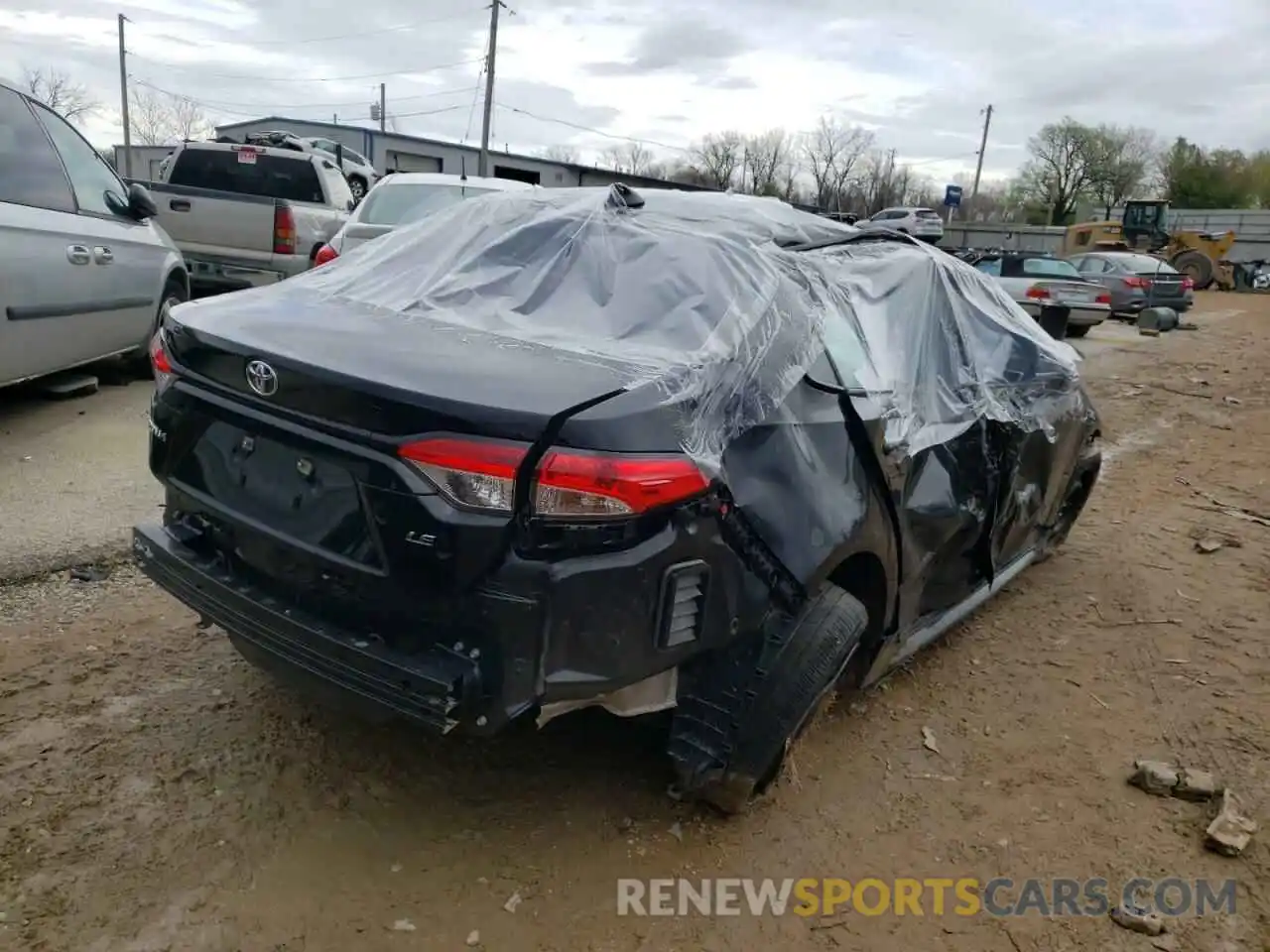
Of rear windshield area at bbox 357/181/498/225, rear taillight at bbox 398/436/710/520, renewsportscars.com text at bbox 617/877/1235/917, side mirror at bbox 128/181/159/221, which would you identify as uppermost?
rear windshield area at bbox 357/181/498/225

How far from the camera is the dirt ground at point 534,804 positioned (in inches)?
88.7

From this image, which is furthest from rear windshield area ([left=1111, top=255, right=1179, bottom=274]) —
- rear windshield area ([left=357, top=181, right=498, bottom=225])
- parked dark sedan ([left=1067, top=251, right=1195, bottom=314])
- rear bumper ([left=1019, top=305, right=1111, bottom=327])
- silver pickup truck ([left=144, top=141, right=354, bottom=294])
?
silver pickup truck ([left=144, top=141, right=354, bottom=294])

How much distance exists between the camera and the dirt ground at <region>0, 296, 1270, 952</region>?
7.39 ft

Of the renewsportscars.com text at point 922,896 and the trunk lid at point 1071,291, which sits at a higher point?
the trunk lid at point 1071,291

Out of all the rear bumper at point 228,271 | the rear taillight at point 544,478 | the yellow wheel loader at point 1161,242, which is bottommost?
the rear bumper at point 228,271

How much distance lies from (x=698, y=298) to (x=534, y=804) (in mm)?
1496

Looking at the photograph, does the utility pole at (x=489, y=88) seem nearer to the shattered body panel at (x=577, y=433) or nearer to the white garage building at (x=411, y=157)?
the white garage building at (x=411, y=157)

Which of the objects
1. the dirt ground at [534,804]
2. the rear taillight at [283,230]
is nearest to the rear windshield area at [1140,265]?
the rear taillight at [283,230]

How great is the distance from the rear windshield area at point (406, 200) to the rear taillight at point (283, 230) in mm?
716

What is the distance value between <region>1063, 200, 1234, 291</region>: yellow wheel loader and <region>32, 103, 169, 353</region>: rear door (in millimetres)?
31718

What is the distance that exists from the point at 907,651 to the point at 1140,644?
4.86 ft

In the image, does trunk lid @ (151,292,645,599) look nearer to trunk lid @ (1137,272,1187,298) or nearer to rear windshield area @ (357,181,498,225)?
rear windshield area @ (357,181,498,225)

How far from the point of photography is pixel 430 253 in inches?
122

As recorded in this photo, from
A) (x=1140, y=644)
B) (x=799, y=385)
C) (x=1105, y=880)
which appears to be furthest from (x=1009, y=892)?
(x=1140, y=644)
